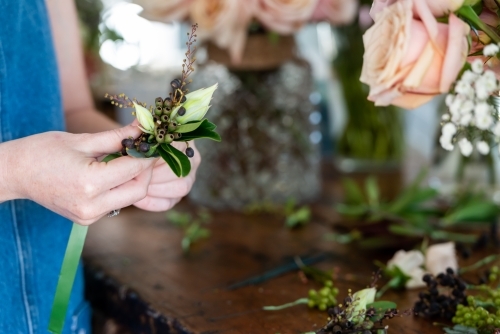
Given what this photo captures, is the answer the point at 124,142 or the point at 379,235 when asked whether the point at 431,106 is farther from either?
the point at 124,142

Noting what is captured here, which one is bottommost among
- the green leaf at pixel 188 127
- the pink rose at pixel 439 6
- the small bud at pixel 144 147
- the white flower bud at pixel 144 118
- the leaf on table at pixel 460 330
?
the leaf on table at pixel 460 330

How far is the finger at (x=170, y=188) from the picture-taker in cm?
62

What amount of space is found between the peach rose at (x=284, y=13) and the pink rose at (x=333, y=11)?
0.21ft

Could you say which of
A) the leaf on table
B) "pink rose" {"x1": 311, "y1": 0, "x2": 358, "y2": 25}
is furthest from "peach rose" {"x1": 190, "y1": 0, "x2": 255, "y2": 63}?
the leaf on table

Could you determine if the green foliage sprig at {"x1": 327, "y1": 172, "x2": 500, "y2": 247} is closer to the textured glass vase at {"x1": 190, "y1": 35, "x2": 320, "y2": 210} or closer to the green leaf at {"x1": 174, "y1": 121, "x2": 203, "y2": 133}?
the textured glass vase at {"x1": 190, "y1": 35, "x2": 320, "y2": 210}

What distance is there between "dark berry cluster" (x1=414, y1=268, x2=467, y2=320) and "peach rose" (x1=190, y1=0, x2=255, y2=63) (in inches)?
21.9

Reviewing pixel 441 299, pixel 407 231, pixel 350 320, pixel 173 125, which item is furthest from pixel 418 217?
pixel 173 125

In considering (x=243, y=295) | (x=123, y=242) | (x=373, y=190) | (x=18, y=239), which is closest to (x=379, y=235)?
(x=373, y=190)

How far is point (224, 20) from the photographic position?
0.98m

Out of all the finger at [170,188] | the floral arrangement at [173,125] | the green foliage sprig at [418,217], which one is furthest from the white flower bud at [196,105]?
the green foliage sprig at [418,217]

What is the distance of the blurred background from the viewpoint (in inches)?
40.1

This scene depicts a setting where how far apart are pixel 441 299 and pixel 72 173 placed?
384mm

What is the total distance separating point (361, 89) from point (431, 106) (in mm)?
→ 405

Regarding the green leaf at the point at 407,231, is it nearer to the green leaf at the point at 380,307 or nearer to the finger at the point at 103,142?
the green leaf at the point at 380,307
